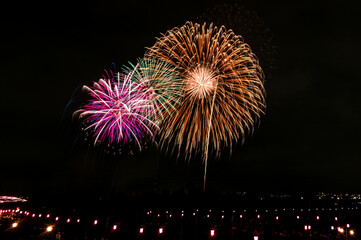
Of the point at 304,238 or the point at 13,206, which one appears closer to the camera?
the point at 304,238

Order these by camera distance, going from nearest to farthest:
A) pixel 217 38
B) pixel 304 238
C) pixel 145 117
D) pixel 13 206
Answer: pixel 304 238, pixel 217 38, pixel 145 117, pixel 13 206

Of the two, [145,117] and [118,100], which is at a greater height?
[118,100]

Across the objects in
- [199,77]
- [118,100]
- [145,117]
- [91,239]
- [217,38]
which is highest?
[217,38]

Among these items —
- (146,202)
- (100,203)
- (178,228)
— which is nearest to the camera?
(178,228)

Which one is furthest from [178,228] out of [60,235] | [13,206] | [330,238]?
[13,206]

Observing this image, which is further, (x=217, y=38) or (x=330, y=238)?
(x=217, y=38)

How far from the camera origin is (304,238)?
9375mm

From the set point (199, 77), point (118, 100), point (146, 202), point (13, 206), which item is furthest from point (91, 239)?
point (146, 202)

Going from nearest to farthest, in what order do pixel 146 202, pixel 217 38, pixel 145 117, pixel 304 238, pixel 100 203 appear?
pixel 304 238, pixel 217 38, pixel 145 117, pixel 100 203, pixel 146 202

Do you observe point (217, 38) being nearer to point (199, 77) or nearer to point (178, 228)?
point (199, 77)

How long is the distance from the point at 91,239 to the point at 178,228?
3.67 metres

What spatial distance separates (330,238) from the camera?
9.73m

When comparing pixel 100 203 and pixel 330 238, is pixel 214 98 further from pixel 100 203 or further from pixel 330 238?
pixel 100 203

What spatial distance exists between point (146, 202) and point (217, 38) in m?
31.5
